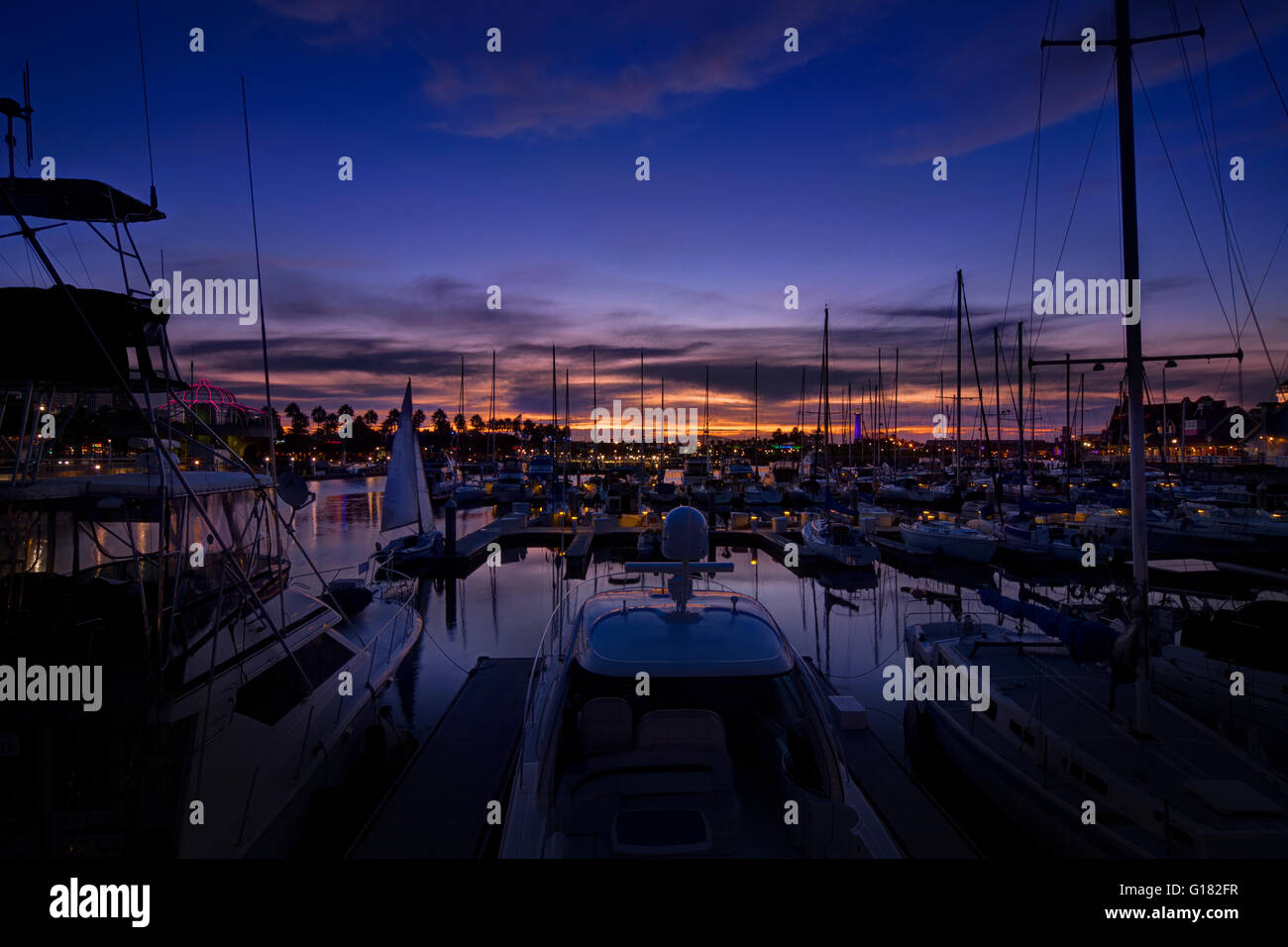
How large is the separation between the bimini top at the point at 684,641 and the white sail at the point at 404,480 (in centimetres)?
2613

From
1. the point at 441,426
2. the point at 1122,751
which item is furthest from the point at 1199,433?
the point at 441,426

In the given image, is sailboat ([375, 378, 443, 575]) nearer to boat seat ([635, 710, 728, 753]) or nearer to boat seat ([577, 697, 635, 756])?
boat seat ([577, 697, 635, 756])

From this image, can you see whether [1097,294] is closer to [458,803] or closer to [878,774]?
[878,774]

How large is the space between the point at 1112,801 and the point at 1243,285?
12.7 m

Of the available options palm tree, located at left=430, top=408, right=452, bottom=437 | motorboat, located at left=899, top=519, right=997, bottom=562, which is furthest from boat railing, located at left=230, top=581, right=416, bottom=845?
palm tree, located at left=430, top=408, right=452, bottom=437

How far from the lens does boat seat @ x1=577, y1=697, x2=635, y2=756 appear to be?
612 cm

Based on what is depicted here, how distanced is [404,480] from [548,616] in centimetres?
1326

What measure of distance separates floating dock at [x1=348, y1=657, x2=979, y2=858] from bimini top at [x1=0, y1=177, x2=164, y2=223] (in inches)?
336

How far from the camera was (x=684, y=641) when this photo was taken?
20.2 ft

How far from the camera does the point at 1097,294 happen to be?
9.51m

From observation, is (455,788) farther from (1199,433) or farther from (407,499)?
(1199,433)

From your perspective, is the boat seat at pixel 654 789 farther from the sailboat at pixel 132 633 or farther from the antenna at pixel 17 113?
the antenna at pixel 17 113

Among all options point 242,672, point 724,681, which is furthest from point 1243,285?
point 242,672

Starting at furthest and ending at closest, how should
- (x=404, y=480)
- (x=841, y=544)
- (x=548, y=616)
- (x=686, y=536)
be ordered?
(x=404, y=480) → (x=841, y=544) → (x=548, y=616) → (x=686, y=536)
